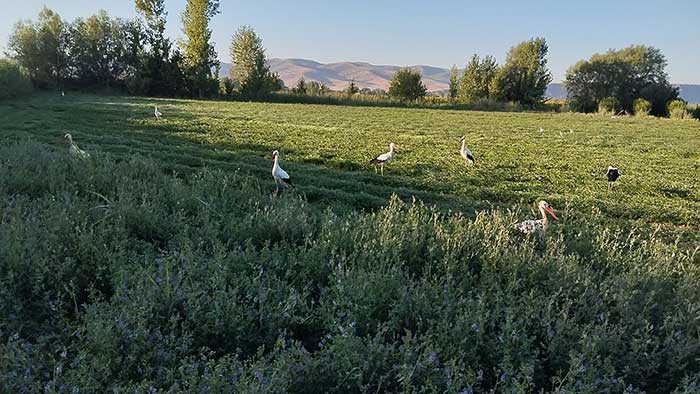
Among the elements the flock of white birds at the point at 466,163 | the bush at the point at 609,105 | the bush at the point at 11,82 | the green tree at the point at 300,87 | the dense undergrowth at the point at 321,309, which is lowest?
the dense undergrowth at the point at 321,309

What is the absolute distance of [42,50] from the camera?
49156 mm

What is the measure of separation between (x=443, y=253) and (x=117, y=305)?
2.75 meters

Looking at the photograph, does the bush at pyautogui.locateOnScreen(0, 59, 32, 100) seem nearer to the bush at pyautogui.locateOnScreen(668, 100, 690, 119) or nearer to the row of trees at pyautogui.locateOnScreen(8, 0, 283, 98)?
the row of trees at pyautogui.locateOnScreen(8, 0, 283, 98)

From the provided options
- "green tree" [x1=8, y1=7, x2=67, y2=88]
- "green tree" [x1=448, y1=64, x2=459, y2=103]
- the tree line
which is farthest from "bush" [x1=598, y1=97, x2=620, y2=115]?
"green tree" [x1=8, y1=7, x2=67, y2=88]

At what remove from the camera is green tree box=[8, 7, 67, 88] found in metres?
48.6

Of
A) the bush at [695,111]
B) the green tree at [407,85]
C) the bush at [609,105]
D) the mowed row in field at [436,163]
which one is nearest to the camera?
the mowed row in field at [436,163]

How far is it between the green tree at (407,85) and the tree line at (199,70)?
0.13 metres

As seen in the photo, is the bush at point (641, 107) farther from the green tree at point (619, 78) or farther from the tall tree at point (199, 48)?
the tall tree at point (199, 48)

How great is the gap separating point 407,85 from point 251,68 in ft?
63.0

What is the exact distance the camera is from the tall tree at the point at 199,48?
1975 inches

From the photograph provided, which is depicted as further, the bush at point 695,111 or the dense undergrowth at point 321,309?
the bush at point 695,111

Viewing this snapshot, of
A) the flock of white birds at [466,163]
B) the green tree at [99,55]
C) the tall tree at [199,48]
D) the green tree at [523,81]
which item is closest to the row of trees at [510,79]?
the green tree at [523,81]

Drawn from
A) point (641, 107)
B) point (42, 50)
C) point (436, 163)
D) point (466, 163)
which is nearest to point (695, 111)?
point (641, 107)

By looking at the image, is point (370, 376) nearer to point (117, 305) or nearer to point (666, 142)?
point (117, 305)
